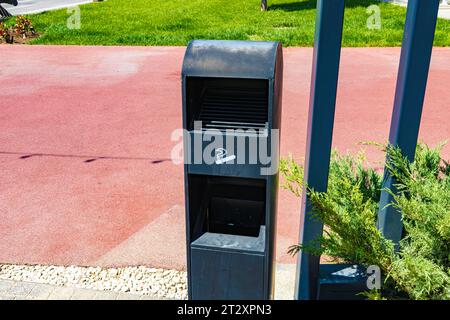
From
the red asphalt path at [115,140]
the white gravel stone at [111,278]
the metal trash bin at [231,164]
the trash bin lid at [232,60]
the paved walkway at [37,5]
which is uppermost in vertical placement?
the paved walkway at [37,5]

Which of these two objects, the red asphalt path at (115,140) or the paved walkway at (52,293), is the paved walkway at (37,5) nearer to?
the red asphalt path at (115,140)

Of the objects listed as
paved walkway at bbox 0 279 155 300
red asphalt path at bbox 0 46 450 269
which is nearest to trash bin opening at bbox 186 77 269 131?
paved walkway at bbox 0 279 155 300

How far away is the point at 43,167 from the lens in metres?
5.92

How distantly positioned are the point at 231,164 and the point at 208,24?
15726 millimetres

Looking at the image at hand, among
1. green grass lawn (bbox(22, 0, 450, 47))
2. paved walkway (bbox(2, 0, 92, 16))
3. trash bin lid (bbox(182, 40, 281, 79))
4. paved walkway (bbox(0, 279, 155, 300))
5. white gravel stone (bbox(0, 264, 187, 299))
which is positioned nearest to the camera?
trash bin lid (bbox(182, 40, 281, 79))

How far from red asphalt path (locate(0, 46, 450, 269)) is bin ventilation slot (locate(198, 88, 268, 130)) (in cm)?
174

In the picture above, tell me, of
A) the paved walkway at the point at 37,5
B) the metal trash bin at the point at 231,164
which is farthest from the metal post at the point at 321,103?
the paved walkway at the point at 37,5

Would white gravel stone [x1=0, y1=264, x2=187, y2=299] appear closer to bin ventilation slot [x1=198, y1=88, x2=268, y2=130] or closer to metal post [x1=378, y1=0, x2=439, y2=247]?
bin ventilation slot [x1=198, y1=88, x2=268, y2=130]

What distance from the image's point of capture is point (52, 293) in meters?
3.46

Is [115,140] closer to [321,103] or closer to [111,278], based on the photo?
[111,278]

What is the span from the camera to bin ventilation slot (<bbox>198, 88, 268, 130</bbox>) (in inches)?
103

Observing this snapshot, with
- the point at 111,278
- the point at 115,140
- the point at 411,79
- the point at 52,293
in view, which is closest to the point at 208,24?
the point at 115,140

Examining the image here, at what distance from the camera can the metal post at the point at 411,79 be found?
2506 millimetres
